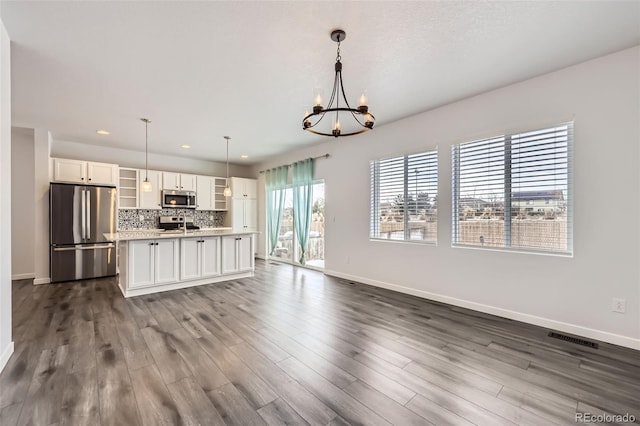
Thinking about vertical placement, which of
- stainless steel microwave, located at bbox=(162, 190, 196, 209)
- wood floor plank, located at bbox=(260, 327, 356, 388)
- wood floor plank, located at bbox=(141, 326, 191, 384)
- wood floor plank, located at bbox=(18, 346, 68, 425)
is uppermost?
stainless steel microwave, located at bbox=(162, 190, 196, 209)

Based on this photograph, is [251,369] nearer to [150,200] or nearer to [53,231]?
[53,231]

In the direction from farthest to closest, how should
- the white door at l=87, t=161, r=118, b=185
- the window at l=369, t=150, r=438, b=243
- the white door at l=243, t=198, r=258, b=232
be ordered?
the white door at l=243, t=198, r=258, b=232, the white door at l=87, t=161, r=118, b=185, the window at l=369, t=150, r=438, b=243

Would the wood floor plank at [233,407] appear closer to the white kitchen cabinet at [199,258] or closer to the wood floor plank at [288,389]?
the wood floor plank at [288,389]

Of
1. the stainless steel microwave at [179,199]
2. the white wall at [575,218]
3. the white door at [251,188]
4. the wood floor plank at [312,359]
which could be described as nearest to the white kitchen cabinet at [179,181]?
the stainless steel microwave at [179,199]

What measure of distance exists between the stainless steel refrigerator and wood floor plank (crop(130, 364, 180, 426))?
4205mm

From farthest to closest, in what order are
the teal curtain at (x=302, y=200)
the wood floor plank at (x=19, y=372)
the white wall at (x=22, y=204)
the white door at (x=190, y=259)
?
the teal curtain at (x=302, y=200)
the white wall at (x=22, y=204)
the white door at (x=190, y=259)
the wood floor plank at (x=19, y=372)

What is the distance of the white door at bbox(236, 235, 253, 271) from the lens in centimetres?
526

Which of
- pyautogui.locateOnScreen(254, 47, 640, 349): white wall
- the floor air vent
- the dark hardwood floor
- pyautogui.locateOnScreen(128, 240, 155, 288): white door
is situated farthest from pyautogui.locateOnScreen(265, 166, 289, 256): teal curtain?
the floor air vent

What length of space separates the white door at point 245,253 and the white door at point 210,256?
40cm

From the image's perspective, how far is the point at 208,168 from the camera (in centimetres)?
769

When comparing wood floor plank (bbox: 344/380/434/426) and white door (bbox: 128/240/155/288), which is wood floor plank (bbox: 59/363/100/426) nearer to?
wood floor plank (bbox: 344/380/434/426)

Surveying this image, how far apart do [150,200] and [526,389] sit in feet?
23.3

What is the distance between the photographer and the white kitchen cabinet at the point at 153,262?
4074mm

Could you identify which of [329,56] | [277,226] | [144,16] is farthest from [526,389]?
[277,226]
